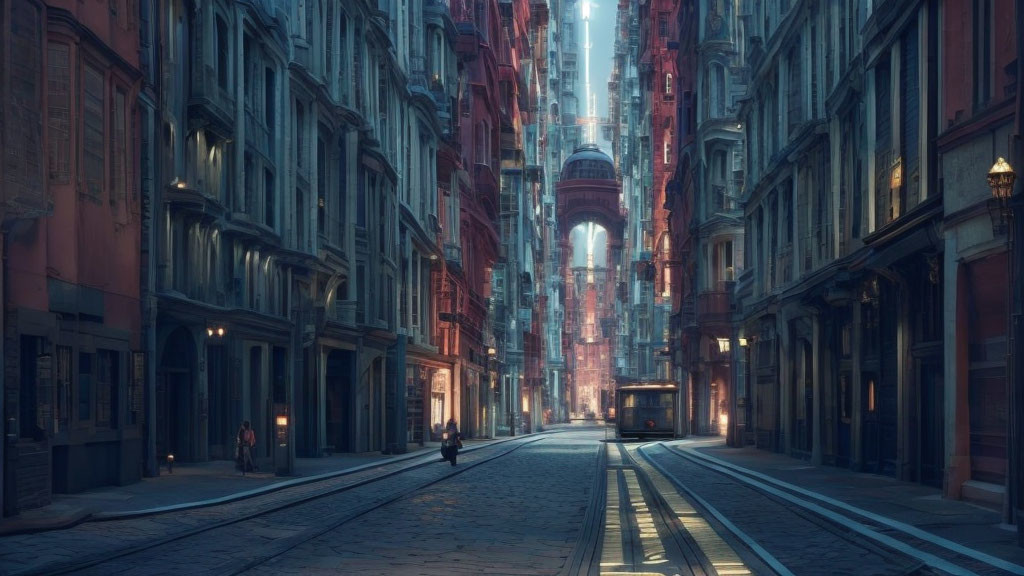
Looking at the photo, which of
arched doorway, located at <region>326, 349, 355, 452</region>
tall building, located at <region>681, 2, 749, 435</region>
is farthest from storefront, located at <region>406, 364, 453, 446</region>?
tall building, located at <region>681, 2, 749, 435</region>

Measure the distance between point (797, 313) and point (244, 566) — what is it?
2732 cm

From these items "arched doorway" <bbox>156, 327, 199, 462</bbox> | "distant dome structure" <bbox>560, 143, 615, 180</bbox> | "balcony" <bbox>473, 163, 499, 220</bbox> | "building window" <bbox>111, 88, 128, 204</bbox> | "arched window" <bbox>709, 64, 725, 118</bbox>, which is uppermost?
"distant dome structure" <bbox>560, 143, 615, 180</bbox>

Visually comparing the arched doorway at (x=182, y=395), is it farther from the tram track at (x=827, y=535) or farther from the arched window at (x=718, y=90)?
the arched window at (x=718, y=90)

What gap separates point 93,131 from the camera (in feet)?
72.9

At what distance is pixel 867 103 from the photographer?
92.9 feet

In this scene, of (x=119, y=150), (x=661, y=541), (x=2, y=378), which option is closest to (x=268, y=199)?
(x=119, y=150)

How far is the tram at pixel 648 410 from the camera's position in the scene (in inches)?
2591

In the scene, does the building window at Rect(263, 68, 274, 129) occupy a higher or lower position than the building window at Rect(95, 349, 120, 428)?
higher

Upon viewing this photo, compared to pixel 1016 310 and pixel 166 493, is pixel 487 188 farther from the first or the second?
pixel 1016 310

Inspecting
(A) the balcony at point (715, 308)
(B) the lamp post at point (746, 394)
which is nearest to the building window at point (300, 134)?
(B) the lamp post at point (746, 394)

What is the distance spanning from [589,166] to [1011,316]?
176 meters

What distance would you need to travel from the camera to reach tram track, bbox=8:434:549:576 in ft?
40.5

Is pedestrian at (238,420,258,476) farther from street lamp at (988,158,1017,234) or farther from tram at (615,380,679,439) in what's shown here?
tram at (615,380,679,439)

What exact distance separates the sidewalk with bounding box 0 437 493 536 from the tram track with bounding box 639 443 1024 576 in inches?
310
